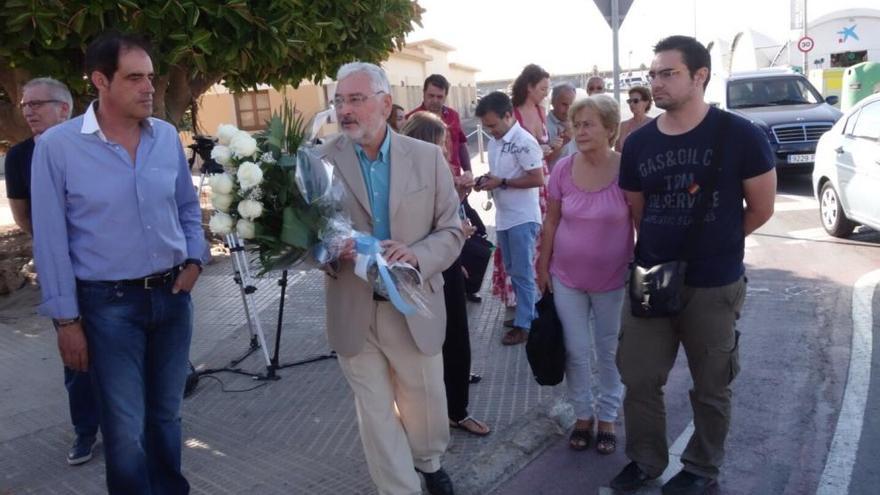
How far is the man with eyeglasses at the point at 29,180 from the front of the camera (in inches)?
157

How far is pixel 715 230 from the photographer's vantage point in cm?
346

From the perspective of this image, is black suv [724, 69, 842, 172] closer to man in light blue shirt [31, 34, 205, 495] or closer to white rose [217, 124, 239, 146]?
white rose [217, 124, 239, 146]


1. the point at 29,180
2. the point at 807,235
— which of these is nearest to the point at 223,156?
the point at 29,180

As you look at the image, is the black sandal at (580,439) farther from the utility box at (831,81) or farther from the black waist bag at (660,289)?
the utility box at (831,81)

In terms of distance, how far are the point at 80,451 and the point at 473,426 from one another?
7.24 ft

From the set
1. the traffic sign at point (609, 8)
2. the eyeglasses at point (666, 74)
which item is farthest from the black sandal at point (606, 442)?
the traffic sign at point (609, 8)

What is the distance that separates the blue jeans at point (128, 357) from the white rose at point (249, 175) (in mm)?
641

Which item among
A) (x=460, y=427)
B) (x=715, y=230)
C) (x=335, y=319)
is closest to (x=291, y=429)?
(x=460, y=427)

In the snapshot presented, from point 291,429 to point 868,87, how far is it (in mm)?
22817

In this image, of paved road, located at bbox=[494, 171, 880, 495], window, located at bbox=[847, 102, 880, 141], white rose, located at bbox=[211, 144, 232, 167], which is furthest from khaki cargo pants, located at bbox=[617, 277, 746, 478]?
window, located at bbox=[847, 102, 880, 141]

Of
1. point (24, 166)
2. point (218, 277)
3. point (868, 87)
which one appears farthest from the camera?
point (868, 87)

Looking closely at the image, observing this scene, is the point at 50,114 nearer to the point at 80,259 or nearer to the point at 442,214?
the point at 80,259

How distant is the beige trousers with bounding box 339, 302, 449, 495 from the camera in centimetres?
345

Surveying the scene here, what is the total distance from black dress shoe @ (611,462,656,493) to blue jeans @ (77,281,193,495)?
2.17 metres
